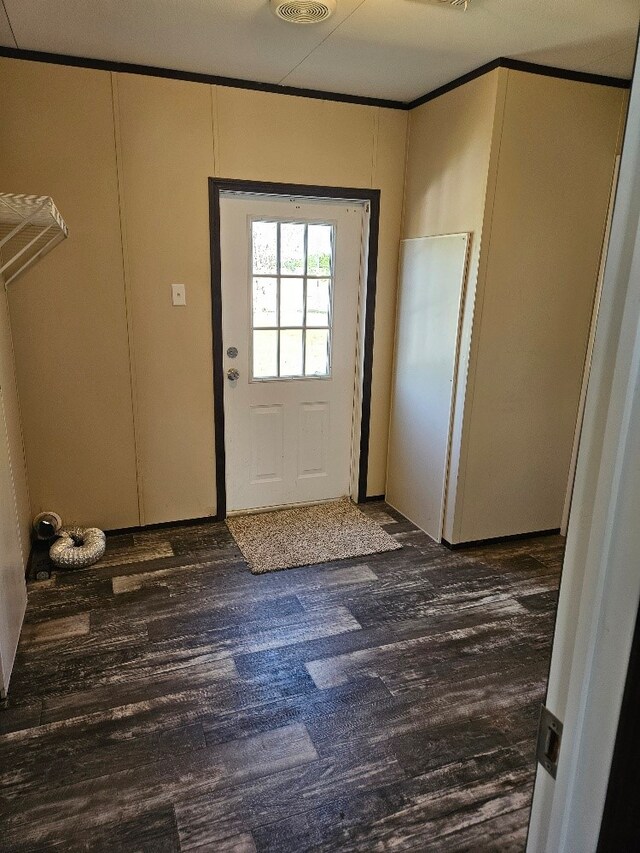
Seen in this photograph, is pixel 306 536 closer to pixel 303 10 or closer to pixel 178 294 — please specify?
pixel 178 294

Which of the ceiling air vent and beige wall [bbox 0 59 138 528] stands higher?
the ceiling air vent

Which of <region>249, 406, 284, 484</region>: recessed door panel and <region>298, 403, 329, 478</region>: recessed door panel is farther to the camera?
<region>298, 403, 329, 478</region>: recessed door panel

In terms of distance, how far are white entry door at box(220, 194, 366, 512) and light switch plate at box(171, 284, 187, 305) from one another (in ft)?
0.79

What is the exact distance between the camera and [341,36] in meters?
2.38

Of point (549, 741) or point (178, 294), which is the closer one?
point (549, 741)

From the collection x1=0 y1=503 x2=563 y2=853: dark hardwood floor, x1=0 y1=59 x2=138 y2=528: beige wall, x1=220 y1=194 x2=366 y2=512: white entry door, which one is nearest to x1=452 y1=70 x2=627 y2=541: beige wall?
x1=0 y1=503 x2=563 y2=853: dark hardwood floor

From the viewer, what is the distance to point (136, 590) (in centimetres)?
274

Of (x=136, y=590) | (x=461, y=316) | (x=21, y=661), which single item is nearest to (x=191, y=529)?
(x=136, y=590)

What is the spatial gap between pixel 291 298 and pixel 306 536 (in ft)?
4.72

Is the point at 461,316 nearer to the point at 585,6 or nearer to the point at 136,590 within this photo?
the point at 585,6

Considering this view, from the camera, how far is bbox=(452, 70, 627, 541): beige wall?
275cm

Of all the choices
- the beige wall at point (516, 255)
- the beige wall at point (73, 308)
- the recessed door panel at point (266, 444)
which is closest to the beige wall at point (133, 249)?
the beige wall at point (73, 308)

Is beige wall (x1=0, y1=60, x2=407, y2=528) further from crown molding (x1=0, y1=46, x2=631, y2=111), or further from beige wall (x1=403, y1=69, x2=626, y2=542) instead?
beige wall (x1=403, y1=69, x2=626, y2=542)

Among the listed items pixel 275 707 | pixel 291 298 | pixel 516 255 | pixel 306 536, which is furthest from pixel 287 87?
pixel 275 707
